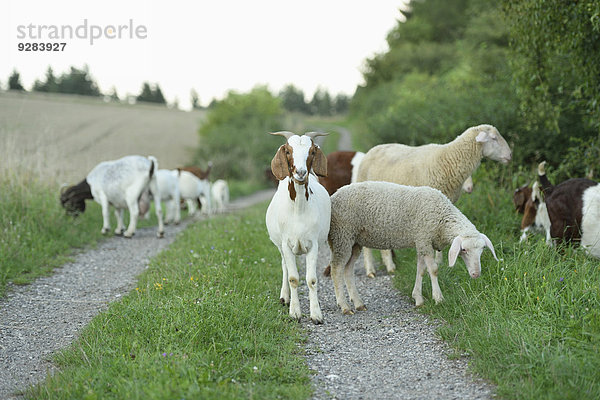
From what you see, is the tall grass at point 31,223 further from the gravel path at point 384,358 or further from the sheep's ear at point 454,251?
the sheep's ear at point 454,251

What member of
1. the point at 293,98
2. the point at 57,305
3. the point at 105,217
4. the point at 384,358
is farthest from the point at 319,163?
the point at 293,98

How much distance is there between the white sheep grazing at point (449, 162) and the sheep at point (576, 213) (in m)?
0.94

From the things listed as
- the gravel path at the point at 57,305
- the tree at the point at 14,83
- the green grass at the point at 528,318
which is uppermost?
the tree at the point at 14,83

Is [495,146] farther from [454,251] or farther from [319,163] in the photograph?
[319,163]

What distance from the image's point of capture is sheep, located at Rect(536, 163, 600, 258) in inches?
259

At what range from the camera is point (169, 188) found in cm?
1327

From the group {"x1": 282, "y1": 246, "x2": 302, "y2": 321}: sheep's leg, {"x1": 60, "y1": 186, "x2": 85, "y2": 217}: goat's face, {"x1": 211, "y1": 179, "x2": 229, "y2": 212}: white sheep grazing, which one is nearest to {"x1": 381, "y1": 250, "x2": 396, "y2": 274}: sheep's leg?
Result: {"x1": 282, "y1": 246, "x2": 302, "y2": 321}: sheep's leg

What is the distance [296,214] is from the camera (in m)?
5.69

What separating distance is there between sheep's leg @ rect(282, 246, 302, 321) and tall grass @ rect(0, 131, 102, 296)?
4060 millimetres

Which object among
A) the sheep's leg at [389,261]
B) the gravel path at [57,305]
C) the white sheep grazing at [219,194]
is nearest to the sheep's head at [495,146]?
the sheep's leg at [389,261]

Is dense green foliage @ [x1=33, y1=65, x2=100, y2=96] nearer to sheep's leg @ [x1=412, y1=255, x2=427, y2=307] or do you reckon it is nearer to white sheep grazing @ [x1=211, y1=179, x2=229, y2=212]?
white sheep grazing @ [x1=211, y1=179, x2=229, y2=212]

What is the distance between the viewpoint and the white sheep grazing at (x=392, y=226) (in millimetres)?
6133

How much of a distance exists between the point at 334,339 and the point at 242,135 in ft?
91.2

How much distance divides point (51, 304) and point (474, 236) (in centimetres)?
527
